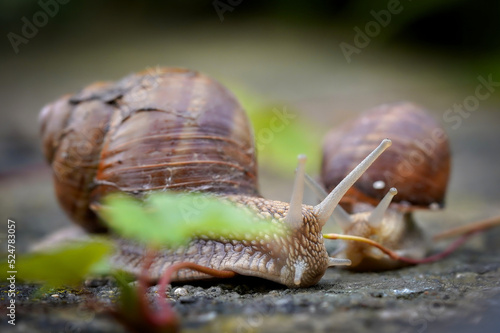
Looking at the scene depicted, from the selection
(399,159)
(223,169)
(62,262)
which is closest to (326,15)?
(399,159)

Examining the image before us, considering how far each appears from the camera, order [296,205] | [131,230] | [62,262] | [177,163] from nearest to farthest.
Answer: [131,230] → [62,262] → [296,205] → [177,163]

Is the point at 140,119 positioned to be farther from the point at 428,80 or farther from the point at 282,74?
the point at 428,80

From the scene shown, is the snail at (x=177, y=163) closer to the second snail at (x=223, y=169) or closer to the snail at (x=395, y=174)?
the second snail at (x=223, y=169)

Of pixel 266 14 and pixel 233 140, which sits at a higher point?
pixel 266 14

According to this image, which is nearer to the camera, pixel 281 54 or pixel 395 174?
pixel 395 174

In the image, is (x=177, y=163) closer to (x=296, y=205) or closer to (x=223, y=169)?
(x=223, y=169)

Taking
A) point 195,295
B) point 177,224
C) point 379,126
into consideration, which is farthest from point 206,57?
point 177,224
